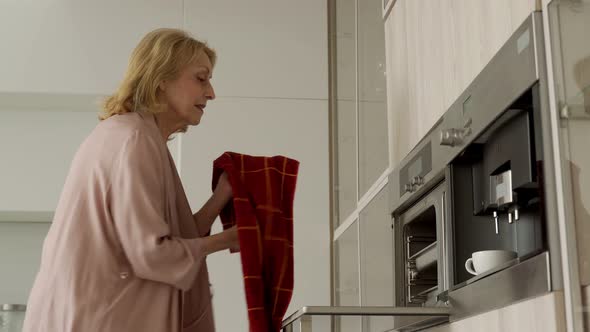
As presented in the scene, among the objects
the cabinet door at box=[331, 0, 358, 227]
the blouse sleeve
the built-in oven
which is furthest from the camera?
the cabinet door at box=[331, 0, 358, 227]

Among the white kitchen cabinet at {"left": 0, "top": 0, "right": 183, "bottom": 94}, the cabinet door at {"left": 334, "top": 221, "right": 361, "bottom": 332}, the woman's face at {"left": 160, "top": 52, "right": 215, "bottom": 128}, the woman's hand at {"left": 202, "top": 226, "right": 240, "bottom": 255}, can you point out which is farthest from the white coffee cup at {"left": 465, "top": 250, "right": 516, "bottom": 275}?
the white kitchen cabinet at {"left": 0, "top": 0, "right": 183, "bottom": 94}

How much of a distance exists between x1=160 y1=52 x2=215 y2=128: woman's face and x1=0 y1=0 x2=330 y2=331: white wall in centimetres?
115

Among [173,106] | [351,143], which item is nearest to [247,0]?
[351,143]

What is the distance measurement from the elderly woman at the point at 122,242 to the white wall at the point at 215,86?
4.18 feet

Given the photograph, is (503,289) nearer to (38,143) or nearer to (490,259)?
(490,259)

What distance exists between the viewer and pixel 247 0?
10.8ft

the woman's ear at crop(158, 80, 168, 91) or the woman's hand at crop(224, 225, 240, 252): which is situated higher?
the woman's ear at crop(158, 80, 168, 91)

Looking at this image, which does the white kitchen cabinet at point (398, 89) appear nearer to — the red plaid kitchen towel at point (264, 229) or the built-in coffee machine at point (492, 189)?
the built-in coffee machine at point (492, 189)

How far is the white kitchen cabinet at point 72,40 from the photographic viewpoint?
3.14 m

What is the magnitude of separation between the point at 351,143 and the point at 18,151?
4.29 ft

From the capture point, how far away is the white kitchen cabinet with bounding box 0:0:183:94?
314 cm

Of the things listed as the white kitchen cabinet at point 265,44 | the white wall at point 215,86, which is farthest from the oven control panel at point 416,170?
the white kitchen cabinet at point 265,44

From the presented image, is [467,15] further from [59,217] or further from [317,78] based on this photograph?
A: [317,78]

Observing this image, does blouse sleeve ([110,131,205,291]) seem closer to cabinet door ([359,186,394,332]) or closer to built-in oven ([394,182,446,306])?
built-in oven ([394,182,446,306])
